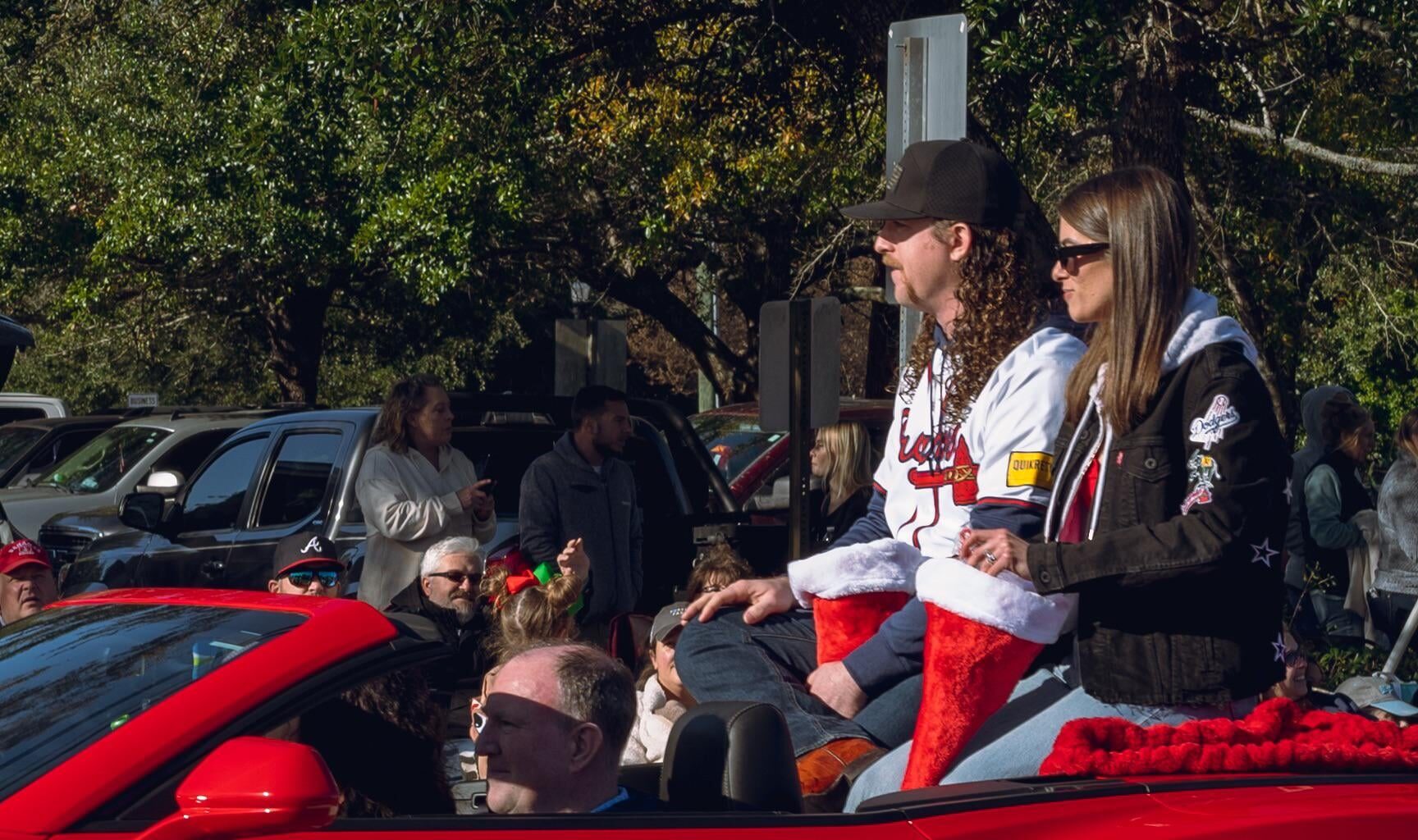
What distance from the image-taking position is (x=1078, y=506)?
288 cm

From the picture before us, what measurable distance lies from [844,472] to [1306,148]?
6.53 m

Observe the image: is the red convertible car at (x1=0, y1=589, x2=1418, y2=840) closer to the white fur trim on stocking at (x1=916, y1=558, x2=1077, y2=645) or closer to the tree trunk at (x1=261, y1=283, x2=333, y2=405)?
the white fur trim on stocking at (x1=916, y1=558, x2=1077, y2=645)

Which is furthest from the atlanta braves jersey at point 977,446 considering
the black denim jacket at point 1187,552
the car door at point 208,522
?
the car door at point 208,522

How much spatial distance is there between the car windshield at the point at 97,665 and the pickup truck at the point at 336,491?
16.5 feet

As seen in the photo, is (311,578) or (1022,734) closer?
(1022,734)

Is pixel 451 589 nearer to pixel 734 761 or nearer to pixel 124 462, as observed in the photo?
pixel 734 761

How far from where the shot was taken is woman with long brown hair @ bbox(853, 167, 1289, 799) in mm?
2670

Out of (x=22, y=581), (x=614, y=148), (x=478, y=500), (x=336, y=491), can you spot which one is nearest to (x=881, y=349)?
(x=614, y=148)

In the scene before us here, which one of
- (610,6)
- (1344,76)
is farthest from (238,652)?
(1344,76)

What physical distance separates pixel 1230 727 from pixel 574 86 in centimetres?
949

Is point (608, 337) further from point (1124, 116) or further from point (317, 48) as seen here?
point (1124, 116)

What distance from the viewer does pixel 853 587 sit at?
122 inches

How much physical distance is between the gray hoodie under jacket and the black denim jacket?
187 inches

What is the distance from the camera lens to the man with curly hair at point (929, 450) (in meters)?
2.95
